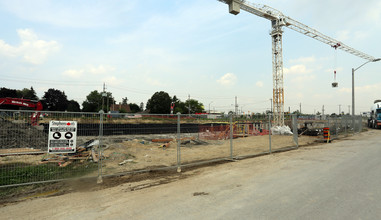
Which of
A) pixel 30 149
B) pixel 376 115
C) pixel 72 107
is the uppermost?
pixel 72 107

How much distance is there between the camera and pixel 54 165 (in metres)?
7.27

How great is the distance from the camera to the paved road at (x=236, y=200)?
3.85 meters

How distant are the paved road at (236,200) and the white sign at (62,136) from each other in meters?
1.42

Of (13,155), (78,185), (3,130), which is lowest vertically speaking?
(78,185)

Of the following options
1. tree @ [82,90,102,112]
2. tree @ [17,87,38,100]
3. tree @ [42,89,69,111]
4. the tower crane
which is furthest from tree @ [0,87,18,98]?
the tower crane

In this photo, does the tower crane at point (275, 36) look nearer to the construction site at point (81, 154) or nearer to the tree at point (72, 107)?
the construction site at point (81, 154)

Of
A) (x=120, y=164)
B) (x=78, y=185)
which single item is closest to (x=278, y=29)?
(x=120, y=164)

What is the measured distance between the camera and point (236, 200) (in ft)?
14.8

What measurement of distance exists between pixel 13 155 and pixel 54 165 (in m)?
1.44

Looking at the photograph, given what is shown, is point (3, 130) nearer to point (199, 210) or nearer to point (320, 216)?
point (199, 210)

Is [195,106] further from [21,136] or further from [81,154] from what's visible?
[21,136]

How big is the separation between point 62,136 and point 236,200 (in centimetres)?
514

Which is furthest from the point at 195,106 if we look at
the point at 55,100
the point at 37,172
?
the point at 37,172

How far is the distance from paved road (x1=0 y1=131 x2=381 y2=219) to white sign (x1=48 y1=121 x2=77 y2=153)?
56.1 inches
